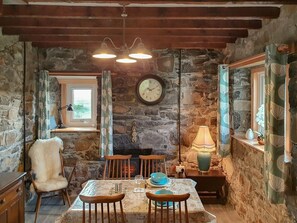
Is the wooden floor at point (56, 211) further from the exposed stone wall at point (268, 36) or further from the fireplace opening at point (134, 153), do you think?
the exposed stone wall at point (268, 36)

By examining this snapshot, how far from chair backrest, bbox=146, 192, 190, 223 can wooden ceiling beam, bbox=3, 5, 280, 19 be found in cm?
176

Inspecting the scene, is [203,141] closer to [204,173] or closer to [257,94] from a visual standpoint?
[204,173]

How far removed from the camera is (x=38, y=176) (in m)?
4.42

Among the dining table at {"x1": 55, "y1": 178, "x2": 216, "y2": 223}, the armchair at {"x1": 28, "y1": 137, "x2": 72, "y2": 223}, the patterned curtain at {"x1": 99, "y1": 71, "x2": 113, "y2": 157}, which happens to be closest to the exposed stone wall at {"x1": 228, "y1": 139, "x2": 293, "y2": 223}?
the dining table at {"x1": 55, "y1": 178, "x2": 216, "y2": 223}

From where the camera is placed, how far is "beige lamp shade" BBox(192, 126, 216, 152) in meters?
4.80

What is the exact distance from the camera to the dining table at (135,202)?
257 cm

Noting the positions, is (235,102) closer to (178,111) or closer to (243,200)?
(178,111)

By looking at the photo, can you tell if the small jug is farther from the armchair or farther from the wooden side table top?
the armchair

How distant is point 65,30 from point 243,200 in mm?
3266

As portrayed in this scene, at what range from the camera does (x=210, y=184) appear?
15.3 feet

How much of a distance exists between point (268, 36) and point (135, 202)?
218cm

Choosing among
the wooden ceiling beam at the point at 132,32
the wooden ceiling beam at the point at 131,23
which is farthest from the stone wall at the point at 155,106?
the wooden ceiling beam at the point at 131,23

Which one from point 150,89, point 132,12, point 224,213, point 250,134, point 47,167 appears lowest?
point 224,213

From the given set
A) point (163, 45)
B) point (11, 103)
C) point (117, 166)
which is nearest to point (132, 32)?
point (163, 45)
